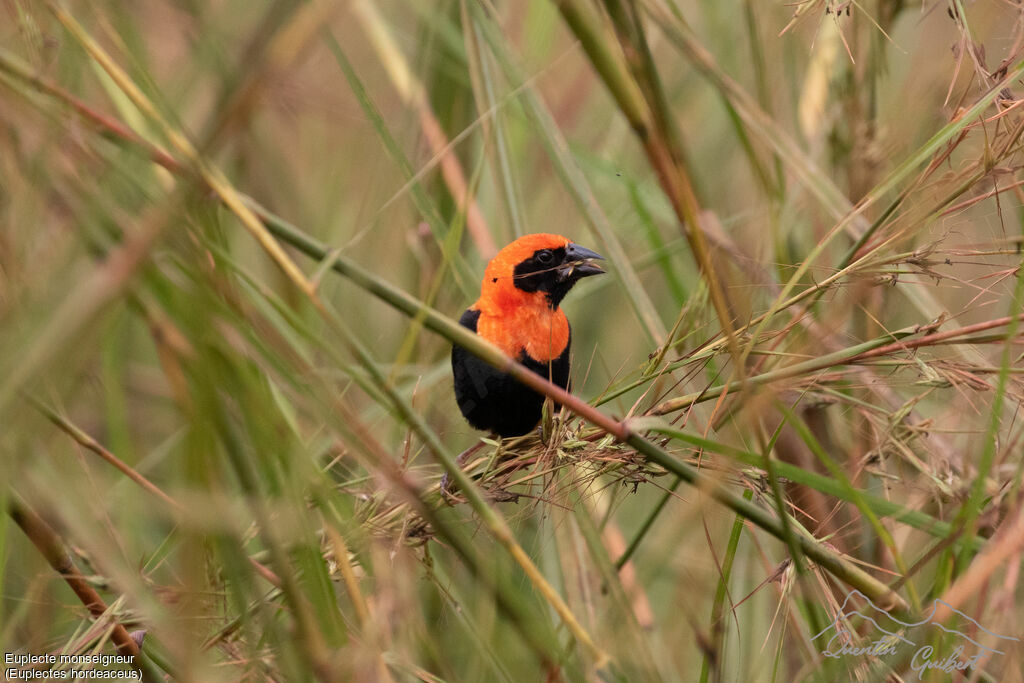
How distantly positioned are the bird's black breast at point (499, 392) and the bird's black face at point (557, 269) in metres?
0.20

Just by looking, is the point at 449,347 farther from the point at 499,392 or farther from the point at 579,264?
the point at 579,264

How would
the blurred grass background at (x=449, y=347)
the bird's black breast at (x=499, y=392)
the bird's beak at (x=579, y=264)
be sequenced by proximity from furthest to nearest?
the bird's black breast at (x=499, y=392) < the bird's beak at (x=579, y=264) < the blurred grass background at (x=449, y=347)

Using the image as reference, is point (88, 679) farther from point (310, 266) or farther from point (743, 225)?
point (743, 225)

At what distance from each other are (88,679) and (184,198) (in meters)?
1.12

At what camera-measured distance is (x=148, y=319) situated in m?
1.21

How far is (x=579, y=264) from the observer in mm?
2613

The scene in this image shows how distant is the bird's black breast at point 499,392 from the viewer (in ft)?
8.96

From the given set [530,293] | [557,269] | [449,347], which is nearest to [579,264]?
[557,269]

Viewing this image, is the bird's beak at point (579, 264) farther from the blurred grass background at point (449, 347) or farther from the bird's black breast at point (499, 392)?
the bird's black breast at point (499, 392)

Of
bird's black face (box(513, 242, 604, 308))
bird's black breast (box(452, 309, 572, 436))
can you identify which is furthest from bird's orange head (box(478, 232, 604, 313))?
bird's black breast (box(452, 309, 572, 436))

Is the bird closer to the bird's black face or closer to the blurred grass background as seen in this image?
the bird's black face

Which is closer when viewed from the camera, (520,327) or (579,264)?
(579,264)

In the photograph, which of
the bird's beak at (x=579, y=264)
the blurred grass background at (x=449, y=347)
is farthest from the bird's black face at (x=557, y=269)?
the blurred grass background at (x=449, y=347)

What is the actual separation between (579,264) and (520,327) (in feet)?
0.98
